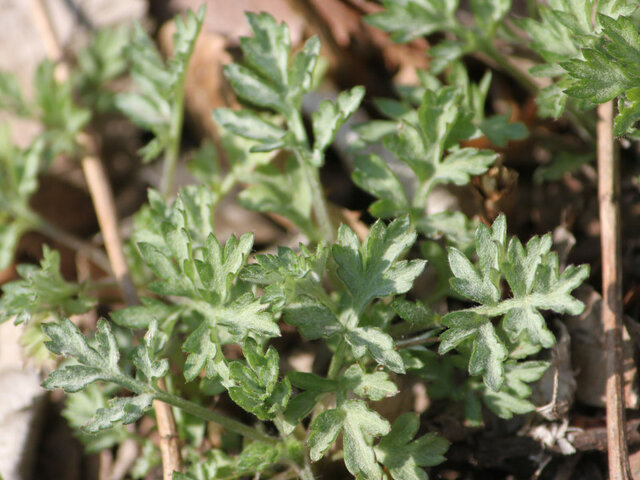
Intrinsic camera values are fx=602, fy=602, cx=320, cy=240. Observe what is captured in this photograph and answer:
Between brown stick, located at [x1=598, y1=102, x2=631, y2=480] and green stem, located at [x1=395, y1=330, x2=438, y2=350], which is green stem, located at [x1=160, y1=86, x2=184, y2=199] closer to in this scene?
green stem, located at [x1=395, y1=330, x2=438, y2=350]

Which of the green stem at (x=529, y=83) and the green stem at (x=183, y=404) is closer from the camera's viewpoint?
the green stem at (x=183, y=404)

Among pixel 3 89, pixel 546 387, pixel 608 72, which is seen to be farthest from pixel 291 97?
pixel 3 89

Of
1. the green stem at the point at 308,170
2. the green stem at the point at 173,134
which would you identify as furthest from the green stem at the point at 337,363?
the green stem at the point at 173,134

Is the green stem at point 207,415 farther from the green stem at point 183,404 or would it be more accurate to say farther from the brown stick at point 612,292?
the brown stick at point 612,292

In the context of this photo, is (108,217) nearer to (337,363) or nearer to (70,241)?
(70,241)

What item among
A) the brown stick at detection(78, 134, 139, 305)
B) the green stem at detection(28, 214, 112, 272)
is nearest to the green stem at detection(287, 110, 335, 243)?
the brown stick at detection(78, 134, 139, 305)

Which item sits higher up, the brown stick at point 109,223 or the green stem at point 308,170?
the green stem at point 308,170

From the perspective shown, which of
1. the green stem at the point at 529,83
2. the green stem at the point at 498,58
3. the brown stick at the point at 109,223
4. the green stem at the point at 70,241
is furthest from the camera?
the green stem at the point at 70,241
